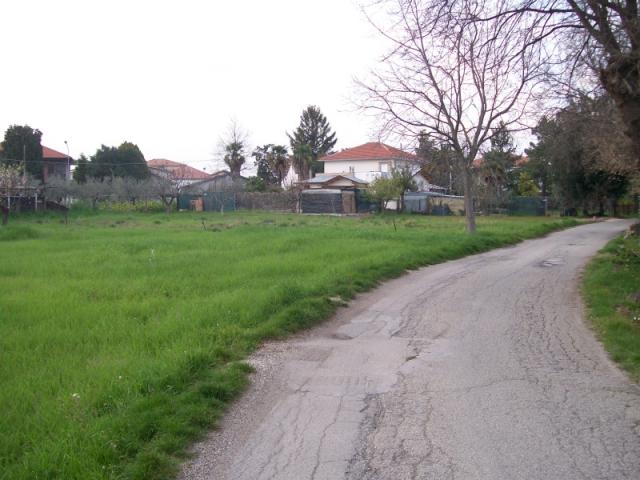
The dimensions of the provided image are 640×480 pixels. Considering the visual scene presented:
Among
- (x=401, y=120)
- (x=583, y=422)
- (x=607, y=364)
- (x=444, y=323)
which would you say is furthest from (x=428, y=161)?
(x=583, y=422)

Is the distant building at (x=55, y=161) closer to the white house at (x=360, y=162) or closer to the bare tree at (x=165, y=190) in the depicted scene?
the bare tree at (x=165, y=190)

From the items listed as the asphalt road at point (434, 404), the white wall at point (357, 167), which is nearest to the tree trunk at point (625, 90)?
the asphalt road at point (434, 404)

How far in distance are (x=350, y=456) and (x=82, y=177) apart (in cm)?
6849

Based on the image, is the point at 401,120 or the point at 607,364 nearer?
the point at 607,364

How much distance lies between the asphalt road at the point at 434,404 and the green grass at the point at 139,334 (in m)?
0.38

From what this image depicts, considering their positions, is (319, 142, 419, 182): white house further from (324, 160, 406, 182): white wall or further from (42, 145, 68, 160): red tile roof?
(42, 145, 68, 160): red tile roof

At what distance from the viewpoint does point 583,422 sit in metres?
5.21

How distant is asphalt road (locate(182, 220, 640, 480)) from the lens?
450cm

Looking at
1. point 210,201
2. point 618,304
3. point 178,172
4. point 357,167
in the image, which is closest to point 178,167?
point 178,172

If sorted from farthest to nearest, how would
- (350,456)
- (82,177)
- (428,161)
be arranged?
(82,177) → (428,161) → (350,456)

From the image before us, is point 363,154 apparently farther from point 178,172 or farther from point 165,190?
point 165,190

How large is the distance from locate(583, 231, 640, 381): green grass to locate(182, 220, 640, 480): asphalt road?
22cm

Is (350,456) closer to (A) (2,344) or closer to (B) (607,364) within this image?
(B) (607,364)

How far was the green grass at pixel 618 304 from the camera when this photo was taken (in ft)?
24.2
